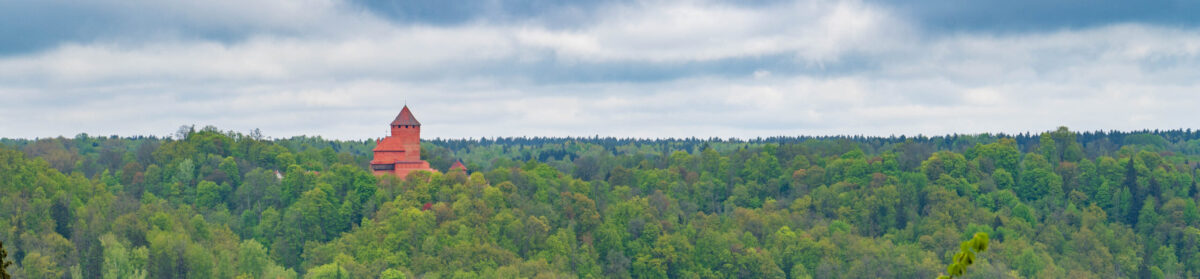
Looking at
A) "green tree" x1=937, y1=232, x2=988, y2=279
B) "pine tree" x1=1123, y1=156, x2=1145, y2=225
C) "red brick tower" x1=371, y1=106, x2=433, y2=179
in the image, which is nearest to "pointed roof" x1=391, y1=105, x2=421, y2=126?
→ "red brick tower" x1=371, y1=106, x2=433, y2=179

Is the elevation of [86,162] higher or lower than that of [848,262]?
higher

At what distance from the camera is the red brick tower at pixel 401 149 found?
116375 millimetres

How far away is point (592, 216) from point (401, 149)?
17.9 m

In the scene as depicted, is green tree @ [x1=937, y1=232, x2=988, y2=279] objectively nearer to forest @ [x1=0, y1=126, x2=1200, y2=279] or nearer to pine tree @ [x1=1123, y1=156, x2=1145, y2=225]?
forest @ [x1=0, y1=126, x2=1200, y2=279]

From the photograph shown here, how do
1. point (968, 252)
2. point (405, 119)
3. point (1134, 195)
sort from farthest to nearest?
point (1134, 195), point (405, 119), point (968, 252)

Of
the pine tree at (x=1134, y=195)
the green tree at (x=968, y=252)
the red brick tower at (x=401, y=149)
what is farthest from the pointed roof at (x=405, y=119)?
the green tree at (x=968, y=252)

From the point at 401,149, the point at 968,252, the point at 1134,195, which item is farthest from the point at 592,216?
the point at 968,252

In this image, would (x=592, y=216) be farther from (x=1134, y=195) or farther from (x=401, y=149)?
(x=1134, y=195)

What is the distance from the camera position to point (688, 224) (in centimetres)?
12569

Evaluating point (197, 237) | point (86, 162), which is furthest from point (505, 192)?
point (86, 162)

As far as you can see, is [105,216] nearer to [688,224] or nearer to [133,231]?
[133,231]

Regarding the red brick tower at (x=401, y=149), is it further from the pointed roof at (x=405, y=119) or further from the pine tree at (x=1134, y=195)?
the pine tree at (x=1134, y=195)

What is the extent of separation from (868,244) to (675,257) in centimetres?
1853

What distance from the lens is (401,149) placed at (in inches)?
4624
